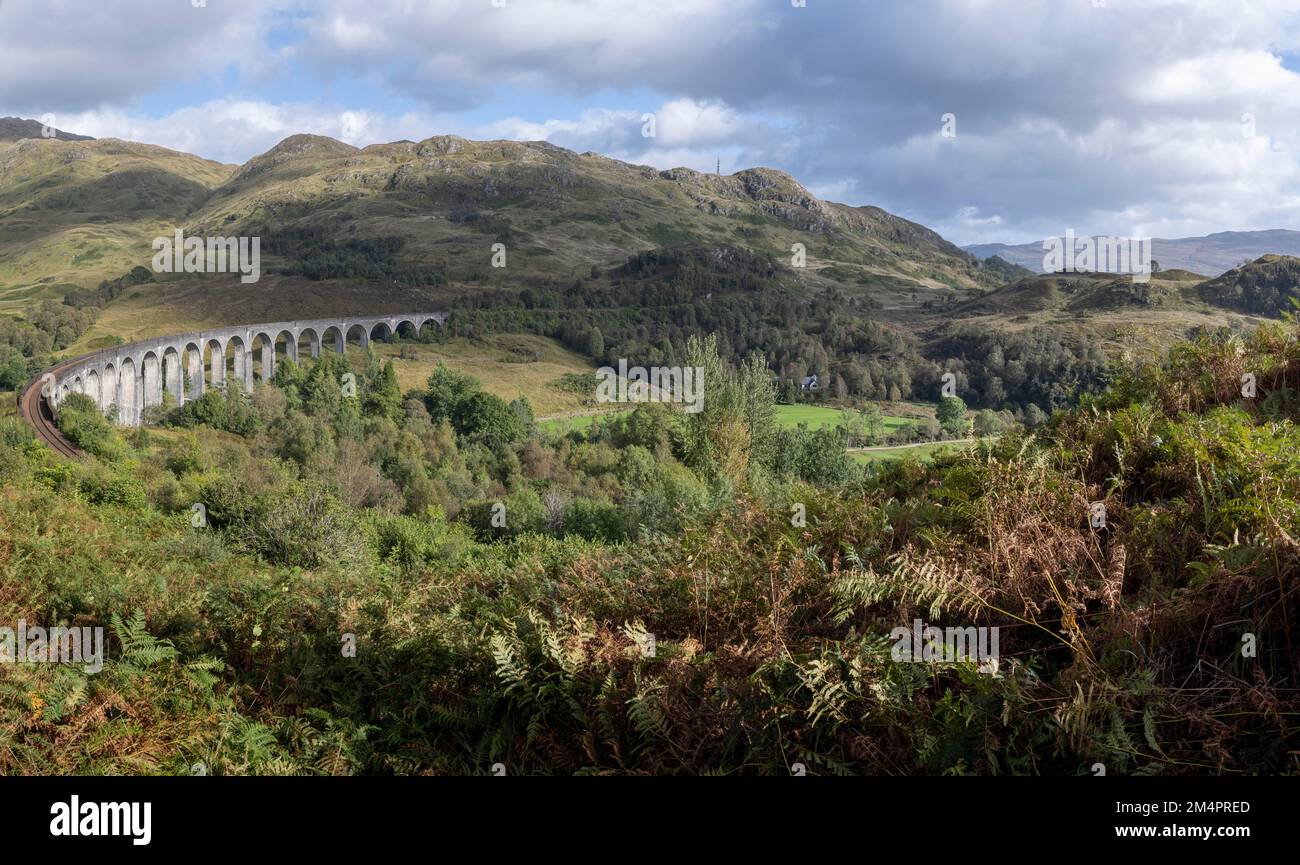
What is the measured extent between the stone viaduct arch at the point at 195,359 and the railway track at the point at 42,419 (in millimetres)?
773

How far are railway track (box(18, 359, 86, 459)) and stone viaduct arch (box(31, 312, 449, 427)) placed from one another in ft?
2.54

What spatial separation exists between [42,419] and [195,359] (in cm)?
4458

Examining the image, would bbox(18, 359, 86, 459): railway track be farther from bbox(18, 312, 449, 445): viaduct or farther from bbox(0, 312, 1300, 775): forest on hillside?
bbox(0, 312, 1300, 775): forest on hillside

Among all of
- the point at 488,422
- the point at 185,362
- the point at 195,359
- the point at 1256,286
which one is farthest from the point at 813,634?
the point at 1256,286

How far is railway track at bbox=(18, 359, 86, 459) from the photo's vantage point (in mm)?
32656

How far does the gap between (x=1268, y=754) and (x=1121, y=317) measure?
129077mm

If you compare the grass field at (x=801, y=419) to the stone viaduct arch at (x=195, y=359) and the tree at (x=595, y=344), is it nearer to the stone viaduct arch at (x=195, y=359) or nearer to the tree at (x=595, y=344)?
the stone viaduct arch at (x=195, y=359)

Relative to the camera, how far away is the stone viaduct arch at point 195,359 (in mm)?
60688

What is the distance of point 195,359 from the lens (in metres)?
82.0

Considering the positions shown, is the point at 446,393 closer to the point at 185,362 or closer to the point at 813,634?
the point at 185,362

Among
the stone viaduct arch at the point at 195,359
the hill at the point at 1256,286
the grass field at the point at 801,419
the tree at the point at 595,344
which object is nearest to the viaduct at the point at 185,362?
the stone viaduct arch at the point at 195,359

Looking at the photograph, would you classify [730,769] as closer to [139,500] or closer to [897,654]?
[897,654]

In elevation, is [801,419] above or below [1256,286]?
below
